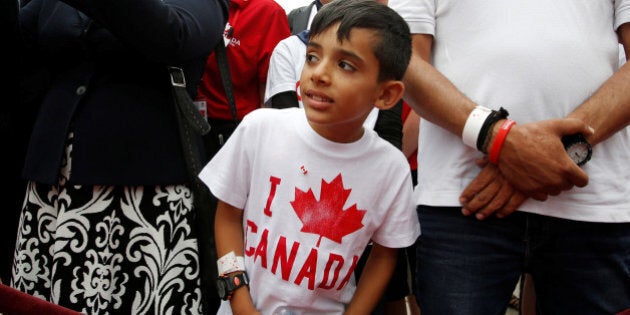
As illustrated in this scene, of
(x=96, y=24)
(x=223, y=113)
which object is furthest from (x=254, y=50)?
(x=96, y=24)

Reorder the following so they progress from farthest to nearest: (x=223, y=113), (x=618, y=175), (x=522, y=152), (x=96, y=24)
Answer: (x=223, y=113), (x=96, y=24), (x=618, y=175), (x=522, y=152)

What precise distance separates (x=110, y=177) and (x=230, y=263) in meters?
0.39

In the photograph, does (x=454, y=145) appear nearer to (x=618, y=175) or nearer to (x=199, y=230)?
(x=618, y=175)

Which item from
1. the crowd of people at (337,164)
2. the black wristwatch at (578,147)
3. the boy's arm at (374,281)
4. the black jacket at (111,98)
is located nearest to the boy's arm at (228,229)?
the crowd of people at (337,164)

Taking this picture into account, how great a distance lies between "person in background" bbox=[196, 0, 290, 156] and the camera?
8.47 ft

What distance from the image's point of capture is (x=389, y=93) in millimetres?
1384

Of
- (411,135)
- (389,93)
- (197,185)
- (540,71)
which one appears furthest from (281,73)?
(540,71)

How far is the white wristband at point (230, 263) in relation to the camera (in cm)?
143

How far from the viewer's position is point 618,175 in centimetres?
129

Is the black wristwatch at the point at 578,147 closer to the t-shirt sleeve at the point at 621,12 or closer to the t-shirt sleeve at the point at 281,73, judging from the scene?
the t-shirt sleeve at the point at 621,12

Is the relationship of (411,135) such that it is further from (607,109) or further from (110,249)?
(110,249)

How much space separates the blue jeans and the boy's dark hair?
0.38 meters

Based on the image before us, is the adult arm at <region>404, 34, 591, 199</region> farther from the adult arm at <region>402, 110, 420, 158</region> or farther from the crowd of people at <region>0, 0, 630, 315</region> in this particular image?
the adult arm at <region>402, 110, 420, 158</region>

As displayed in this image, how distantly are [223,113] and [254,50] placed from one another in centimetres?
35
